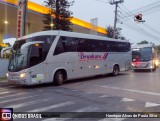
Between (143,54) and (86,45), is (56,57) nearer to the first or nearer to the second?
(86,45)

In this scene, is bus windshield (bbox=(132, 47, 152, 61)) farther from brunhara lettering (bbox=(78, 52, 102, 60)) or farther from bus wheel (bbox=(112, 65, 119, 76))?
brunhara lettering (bbox=(78, 52, 102, 60))

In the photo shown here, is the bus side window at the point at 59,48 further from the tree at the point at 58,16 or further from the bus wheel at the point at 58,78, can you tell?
the tree at the point at 58,16

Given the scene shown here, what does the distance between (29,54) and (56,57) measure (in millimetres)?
2001

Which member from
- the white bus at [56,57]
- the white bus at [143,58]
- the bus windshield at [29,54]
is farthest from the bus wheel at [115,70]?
the bus windshield at [29,54]

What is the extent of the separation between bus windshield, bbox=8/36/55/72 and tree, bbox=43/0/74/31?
42.0 ft

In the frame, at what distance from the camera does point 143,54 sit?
30.6 meters

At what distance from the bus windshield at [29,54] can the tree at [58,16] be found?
12.8 metres

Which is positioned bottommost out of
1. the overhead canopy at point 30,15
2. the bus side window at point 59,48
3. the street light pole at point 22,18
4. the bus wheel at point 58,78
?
the bus wheel at point 58,78

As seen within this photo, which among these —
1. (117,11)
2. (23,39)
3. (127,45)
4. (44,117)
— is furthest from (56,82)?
(117,11)

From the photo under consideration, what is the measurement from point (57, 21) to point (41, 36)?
43.0 ft

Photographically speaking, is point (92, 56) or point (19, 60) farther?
point (92, 56)

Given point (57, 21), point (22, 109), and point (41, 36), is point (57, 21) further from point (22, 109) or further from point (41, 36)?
point (22, 109)

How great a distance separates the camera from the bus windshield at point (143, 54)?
1194 inches

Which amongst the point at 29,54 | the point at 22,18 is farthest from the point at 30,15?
the point at 29,54
